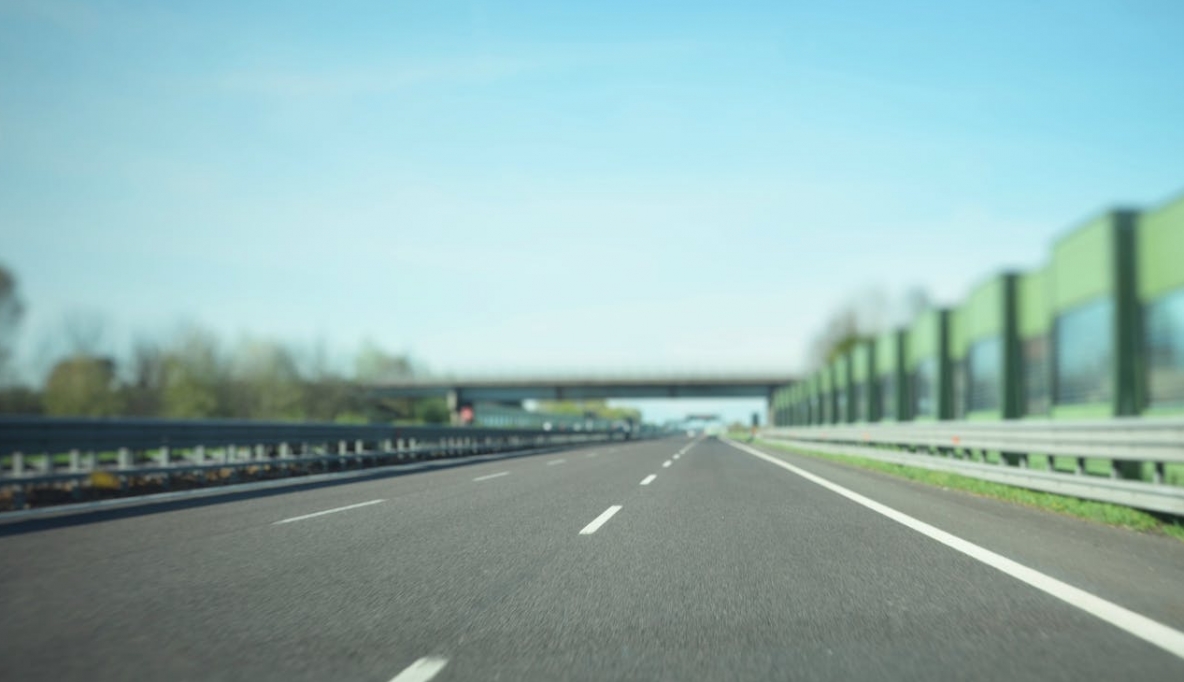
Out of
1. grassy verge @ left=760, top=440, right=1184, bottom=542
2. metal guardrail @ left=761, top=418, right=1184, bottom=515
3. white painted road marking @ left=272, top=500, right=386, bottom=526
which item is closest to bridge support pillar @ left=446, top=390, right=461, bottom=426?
metal guardrail @ left=761, top=418, right=1184, bottom=515

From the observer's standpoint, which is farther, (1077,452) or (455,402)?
(455,402)

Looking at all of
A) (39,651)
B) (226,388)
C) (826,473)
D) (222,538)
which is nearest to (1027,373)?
(826,473)

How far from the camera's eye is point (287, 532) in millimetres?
8586

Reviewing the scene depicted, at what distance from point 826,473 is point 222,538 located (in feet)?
42.0

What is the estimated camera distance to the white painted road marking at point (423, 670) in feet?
12.3

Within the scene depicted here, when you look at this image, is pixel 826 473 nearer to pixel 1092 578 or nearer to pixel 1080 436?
pixel 1080 436

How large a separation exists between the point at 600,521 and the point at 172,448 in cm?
1006

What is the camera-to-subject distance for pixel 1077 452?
9.73 meters

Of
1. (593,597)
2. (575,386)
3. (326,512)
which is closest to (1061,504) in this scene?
(593,597)

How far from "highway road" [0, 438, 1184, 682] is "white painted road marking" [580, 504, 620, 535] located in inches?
3.6

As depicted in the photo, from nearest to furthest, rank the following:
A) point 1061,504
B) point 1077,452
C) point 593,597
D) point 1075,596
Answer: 1. point 1075,596
2. point 593,597
3. point 1077,452
4. point 1061,504

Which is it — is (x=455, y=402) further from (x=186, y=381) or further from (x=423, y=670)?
(x=423, y=670)

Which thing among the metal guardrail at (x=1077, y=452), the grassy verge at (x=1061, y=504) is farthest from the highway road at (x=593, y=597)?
the metal guardrail at (x=1077, y=452)

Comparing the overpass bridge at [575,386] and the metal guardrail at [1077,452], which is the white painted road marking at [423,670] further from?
the overpass bridge at [575,386]
